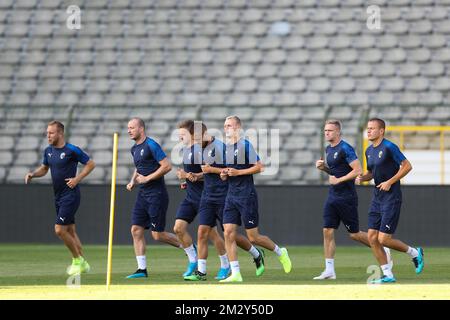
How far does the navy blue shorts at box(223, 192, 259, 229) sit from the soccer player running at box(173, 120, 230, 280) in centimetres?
77

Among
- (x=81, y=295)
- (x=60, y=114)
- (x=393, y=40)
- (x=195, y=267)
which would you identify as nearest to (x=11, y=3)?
(x=60, y=114)

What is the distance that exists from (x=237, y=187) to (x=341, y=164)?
1.72 meters

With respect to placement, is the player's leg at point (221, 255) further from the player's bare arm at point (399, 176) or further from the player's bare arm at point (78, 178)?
the player's bare arm at point (399, 176)

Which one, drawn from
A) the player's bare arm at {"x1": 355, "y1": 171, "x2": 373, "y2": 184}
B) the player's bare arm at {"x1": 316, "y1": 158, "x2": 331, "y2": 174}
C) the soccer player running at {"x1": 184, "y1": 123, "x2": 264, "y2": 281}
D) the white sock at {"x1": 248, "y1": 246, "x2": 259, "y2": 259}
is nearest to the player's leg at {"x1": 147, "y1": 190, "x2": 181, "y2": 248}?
the soccer player running at {"x1": 184, "y1": 123, "x2": 264, "y2": 281}

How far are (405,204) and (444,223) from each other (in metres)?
0.92

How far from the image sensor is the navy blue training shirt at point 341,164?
1634 cm

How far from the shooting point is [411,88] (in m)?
28.7

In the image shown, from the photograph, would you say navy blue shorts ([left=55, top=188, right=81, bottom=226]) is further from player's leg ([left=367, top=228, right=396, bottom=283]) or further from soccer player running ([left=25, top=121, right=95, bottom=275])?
player's leg ([left=367, top=228, right=396, bottom=283])

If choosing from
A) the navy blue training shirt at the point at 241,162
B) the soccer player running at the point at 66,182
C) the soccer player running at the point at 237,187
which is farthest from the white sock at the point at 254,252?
the soccer player running at the point at 66,182

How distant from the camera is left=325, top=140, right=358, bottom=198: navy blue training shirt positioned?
16.3 metres

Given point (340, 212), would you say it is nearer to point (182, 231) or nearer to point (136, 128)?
point (182, 231)

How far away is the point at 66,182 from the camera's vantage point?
1725 centimetres

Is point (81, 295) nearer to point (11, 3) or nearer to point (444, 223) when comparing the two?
point (444, 223)

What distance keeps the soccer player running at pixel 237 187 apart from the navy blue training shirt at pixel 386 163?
1587 millimetres
